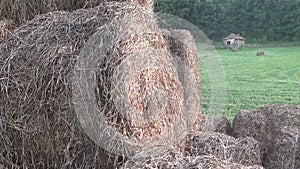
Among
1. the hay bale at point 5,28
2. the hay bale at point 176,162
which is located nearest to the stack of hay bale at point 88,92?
the hay bale at point 176,162

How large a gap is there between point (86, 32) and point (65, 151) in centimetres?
71

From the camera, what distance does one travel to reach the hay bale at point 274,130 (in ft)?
13.7

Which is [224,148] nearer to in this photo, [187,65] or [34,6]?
[187,65]

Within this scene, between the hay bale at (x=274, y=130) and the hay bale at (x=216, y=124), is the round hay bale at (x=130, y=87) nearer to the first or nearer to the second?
the hay bale at (x=274, y=130)

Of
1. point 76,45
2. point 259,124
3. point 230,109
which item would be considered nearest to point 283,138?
point 259,124

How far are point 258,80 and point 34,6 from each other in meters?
7.75

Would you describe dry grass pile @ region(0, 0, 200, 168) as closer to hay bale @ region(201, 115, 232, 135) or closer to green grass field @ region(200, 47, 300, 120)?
hay bale @ region(201, 115, 232, 135)

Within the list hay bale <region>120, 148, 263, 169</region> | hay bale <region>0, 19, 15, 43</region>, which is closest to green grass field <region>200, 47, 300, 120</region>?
hay bale <region>0, 19, 15, 43</region>

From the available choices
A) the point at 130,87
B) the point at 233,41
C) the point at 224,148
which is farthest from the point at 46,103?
the point at 233,41

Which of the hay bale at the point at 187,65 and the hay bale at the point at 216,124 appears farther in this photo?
the hay bale at the point at 216,124

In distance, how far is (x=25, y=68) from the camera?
10.2 ft

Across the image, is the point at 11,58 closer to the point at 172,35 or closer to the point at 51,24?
the point at 51,24

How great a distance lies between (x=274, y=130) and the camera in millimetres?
4418

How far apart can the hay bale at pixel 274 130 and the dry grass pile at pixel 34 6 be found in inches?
57.3
